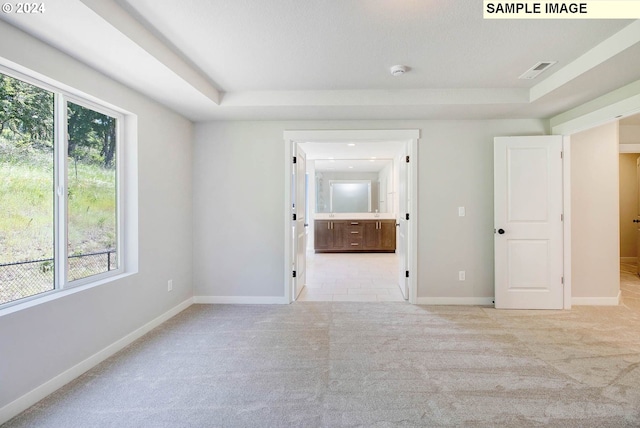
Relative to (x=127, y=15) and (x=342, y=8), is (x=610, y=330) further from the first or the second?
(x=127, y=15)

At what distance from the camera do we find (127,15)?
1.83 meters

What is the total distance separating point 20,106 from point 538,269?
4930 millimetres

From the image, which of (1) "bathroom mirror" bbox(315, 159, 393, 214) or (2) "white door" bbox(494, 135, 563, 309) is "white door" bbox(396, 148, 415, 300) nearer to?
(2) "white door" bbox(494, 135, 563, 309)

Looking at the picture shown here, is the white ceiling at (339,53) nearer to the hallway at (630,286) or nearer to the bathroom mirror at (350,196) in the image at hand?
the hallway at (630,286)

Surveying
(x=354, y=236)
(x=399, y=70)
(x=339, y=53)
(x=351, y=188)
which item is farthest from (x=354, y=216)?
(x=339, y=53)

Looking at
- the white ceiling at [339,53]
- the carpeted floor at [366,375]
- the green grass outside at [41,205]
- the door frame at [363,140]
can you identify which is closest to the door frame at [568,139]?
the white ceiling at [339,53]

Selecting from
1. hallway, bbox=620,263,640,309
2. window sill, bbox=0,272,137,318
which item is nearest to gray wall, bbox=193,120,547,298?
window sill, bbox=0,272,137,318

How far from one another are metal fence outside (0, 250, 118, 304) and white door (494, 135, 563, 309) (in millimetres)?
4124

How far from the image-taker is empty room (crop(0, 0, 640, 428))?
1.80 meters

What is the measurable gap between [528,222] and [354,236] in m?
4.44

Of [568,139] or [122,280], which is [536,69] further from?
[122,280]

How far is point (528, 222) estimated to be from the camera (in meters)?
3.42

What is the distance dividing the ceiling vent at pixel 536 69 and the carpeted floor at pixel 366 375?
2.40m

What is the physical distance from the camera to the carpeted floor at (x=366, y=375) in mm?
1692
